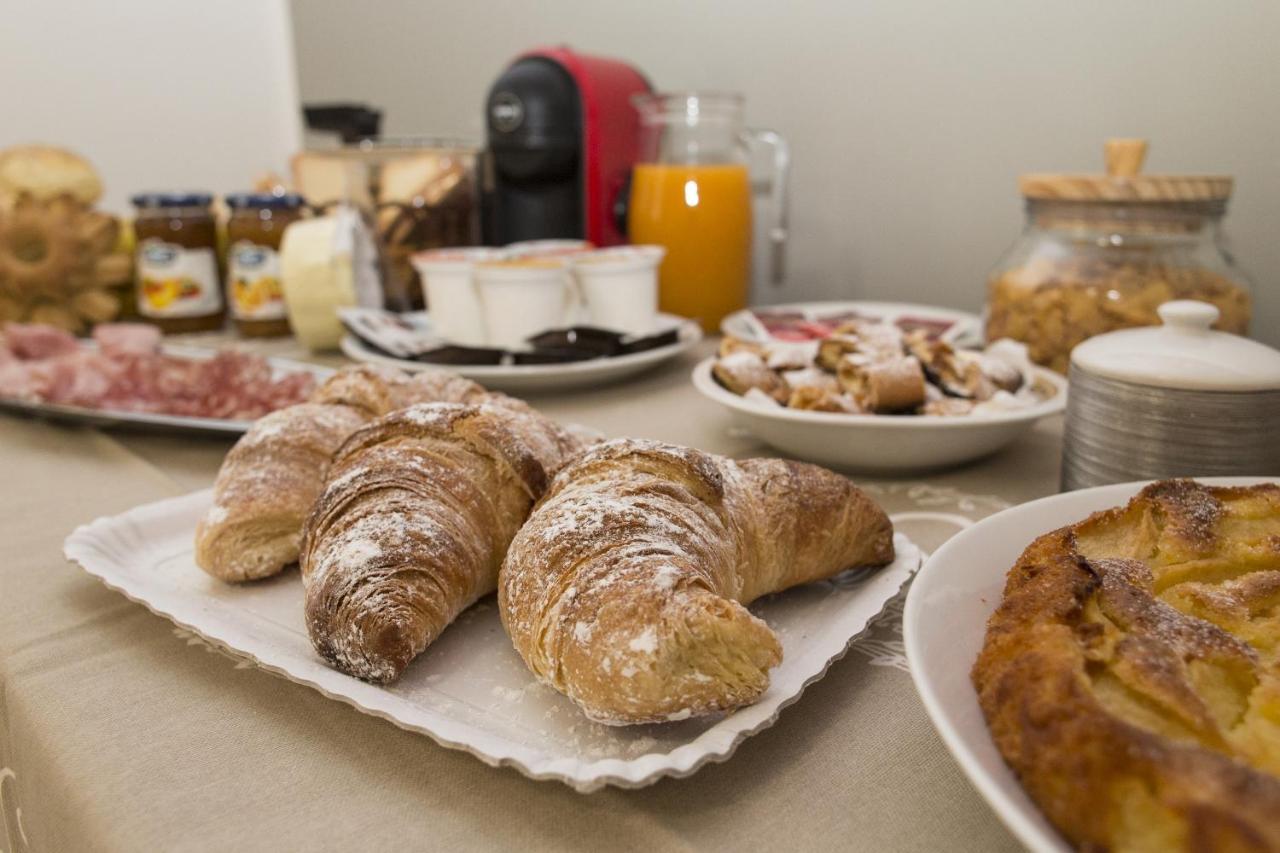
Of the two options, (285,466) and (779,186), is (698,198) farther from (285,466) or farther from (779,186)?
(285,466)

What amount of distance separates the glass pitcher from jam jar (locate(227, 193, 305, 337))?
67 centimetres

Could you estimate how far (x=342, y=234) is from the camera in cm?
161

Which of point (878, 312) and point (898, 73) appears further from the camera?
point (898, 73)

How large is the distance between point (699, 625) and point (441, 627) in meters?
0.19

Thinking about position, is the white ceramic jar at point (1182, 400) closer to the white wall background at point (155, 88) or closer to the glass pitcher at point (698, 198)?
the glass pitcher at point (698, 198)

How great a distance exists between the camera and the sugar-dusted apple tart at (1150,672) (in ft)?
1.09

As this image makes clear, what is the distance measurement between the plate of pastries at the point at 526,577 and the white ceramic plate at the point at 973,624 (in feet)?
0.25

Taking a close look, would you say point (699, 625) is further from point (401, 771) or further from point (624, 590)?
point (401, 771)

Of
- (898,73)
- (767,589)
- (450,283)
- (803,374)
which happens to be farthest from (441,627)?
(898,73)

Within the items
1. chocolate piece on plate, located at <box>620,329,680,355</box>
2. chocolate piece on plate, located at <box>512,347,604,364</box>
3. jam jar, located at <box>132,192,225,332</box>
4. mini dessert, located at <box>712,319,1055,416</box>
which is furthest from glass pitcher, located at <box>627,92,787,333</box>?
jam jar, located at <box>132,192,225,332</box>

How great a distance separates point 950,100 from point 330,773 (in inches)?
60.0

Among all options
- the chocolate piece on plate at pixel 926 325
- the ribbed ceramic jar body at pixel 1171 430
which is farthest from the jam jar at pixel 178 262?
the ribbed ceramic jar body at pixel 1171 430

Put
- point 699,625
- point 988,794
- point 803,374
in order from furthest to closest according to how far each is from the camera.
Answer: point 803,374 → point 699,625 → point 988,794

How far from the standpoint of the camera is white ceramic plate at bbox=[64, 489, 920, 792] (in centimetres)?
47
